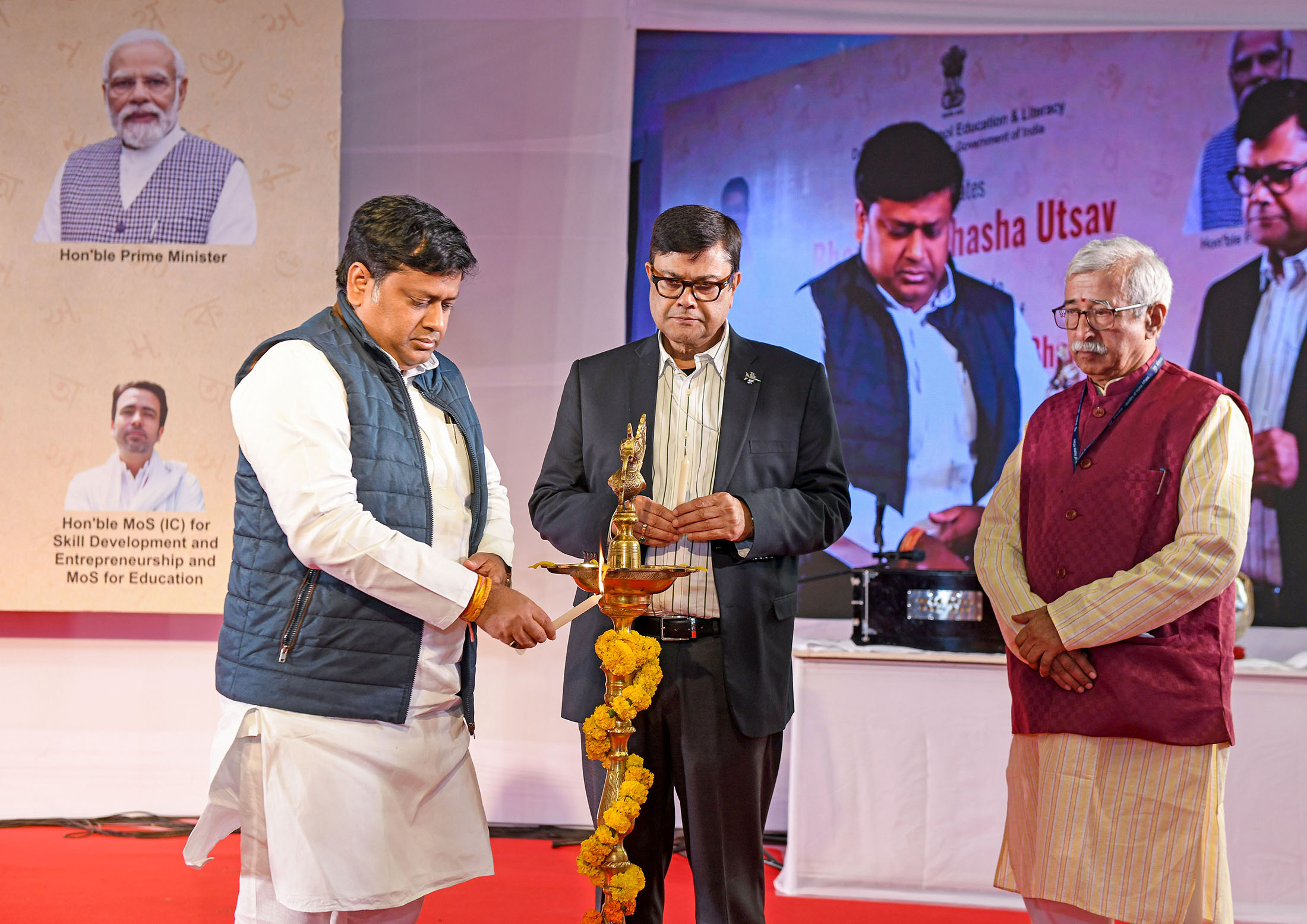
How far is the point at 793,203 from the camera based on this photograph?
187 inches

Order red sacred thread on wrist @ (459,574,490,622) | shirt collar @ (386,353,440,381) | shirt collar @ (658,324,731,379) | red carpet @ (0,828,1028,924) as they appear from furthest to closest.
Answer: red carpet @ (0,828,1028,924) < shirt collar @ (658,324,731,379) < shirt collar @ (386,353,440,381) < red sacred thread on wrist @ (459,574,490,622)

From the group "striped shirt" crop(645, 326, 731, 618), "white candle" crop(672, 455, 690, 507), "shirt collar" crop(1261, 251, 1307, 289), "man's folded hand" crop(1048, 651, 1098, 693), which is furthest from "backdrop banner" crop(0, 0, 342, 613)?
"shirt collar" crop(1261, 251, 1307, 289)

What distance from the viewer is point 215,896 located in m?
3.57

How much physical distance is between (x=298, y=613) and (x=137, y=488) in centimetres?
294

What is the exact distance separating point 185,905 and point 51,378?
2342mm

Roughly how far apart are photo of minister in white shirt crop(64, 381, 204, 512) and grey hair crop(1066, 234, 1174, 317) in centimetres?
369

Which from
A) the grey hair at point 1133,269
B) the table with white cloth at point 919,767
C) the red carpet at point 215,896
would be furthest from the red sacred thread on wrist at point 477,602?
the table with white cloth at point 919,767

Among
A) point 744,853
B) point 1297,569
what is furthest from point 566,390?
point 1297,569

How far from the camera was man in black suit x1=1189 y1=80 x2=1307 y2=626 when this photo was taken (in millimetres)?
4520

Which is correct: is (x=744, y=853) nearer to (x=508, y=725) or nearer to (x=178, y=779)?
(x=508, y=725)

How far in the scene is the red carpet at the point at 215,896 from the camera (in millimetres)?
3441

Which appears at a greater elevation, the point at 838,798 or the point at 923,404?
the point at 923,404

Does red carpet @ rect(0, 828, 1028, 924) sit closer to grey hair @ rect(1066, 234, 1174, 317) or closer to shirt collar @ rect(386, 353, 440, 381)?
shirt collar @ rect(386, 353, 440, 381)

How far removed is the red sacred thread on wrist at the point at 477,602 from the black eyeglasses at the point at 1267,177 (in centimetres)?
402
